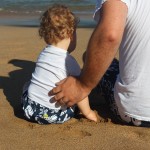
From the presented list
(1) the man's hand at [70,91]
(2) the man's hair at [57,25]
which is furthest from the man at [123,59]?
(2) the man's hair at [57,25]

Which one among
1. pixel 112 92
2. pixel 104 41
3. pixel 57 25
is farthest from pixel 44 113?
pixel 104 41

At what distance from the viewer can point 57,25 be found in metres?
3.27

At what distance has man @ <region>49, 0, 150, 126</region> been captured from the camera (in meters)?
2.38

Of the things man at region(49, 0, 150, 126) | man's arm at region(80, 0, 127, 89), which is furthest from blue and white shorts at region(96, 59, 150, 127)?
man's arm at region(80, 0, 127, 89)

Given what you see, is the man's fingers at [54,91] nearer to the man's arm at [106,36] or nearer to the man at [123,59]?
the man at [123,59]

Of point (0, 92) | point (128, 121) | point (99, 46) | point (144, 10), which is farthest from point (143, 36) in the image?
point (0, 92)

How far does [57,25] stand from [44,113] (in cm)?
67

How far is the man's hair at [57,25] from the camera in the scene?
325 centimetres

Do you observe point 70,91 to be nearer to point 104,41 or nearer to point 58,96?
point 58,96

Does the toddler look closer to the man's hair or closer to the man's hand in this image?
the man's hair

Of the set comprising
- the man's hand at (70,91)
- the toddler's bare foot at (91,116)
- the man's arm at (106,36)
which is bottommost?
the toddler's bare foot at (91,116)

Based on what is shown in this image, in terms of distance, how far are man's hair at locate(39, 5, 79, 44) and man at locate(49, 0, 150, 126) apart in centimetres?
44

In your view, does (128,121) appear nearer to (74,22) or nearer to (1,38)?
(74,22)

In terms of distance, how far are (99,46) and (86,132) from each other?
79cm
